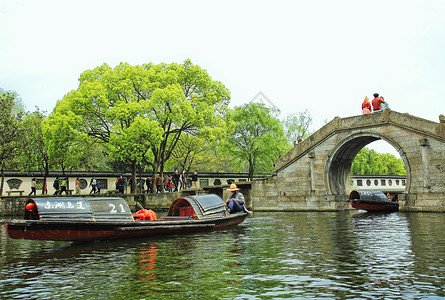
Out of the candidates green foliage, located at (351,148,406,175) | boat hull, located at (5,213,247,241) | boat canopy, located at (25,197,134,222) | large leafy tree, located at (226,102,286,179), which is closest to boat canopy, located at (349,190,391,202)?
boat hull, located at (5,213,247,241)

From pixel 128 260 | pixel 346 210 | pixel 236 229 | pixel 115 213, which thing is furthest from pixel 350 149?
pixel 128 260

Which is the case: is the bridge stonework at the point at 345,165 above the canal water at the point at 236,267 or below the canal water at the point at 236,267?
above

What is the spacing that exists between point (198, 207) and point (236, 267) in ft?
25.1

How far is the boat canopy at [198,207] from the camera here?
1650cm

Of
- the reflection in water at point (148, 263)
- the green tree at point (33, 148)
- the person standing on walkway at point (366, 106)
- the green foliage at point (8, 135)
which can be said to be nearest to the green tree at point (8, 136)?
the green foliage at point (8, 135)

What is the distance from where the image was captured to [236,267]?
900 cm

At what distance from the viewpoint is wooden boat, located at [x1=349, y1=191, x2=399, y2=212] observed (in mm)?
25328

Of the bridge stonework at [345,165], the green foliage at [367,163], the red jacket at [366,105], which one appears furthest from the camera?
the green foliage at [367,163]

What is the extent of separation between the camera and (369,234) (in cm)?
1403

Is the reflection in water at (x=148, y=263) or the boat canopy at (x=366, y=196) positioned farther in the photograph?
the boat canopy at (x=366, y=196)

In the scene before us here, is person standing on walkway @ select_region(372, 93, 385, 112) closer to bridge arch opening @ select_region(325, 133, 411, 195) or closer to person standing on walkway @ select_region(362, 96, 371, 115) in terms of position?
person standing on walkway @ select_region(362, 96, 371, 115)

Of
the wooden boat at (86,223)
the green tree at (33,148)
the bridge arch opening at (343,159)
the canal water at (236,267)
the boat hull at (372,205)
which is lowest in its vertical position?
the canal water at (236,267)

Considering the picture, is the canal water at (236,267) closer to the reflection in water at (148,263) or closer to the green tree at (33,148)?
the reflection in water at (148,263)

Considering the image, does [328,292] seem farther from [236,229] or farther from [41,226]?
[236,229]
